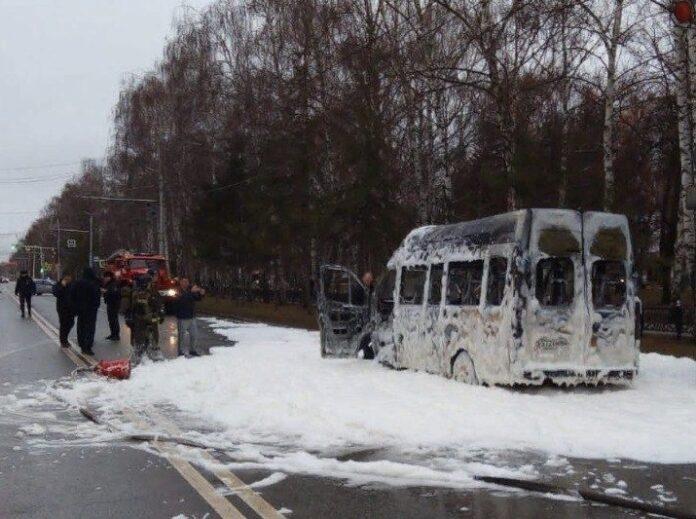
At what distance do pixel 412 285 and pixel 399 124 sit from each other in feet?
60.2

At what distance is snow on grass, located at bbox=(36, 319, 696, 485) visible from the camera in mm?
7664

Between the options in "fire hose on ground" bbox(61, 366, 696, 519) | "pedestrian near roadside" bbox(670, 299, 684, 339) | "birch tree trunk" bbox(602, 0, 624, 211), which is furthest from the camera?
"birch tree trunk" bbox(602, 0, 624, 211)

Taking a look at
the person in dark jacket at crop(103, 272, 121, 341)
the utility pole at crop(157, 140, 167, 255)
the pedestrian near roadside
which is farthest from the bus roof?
the utility pole at crop(157, 140, 167, 255)

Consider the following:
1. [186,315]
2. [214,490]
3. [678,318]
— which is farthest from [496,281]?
[678,318]

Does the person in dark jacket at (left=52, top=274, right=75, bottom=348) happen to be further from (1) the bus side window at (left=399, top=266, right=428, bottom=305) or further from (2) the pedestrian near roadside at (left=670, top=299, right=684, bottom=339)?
(2) the pedestrian near roadside at (left=670, top=299, right=684, bottom=339)

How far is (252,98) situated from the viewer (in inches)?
1623

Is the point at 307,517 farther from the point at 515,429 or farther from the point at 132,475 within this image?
the point at 515,429

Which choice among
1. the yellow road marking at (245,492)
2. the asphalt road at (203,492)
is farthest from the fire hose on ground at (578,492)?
the yellow road marking at (245,492)

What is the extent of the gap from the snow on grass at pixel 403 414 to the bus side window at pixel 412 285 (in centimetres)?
119

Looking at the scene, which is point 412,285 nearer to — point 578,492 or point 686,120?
point 578,492

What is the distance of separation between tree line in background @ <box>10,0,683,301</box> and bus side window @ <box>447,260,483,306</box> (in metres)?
8.65

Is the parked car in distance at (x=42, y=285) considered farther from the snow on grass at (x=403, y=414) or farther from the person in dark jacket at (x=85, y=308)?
the snow on grass at (x=403, y=414)

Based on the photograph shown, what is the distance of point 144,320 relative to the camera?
16.5m

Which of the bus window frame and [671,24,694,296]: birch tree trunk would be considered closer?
the bus window frame
